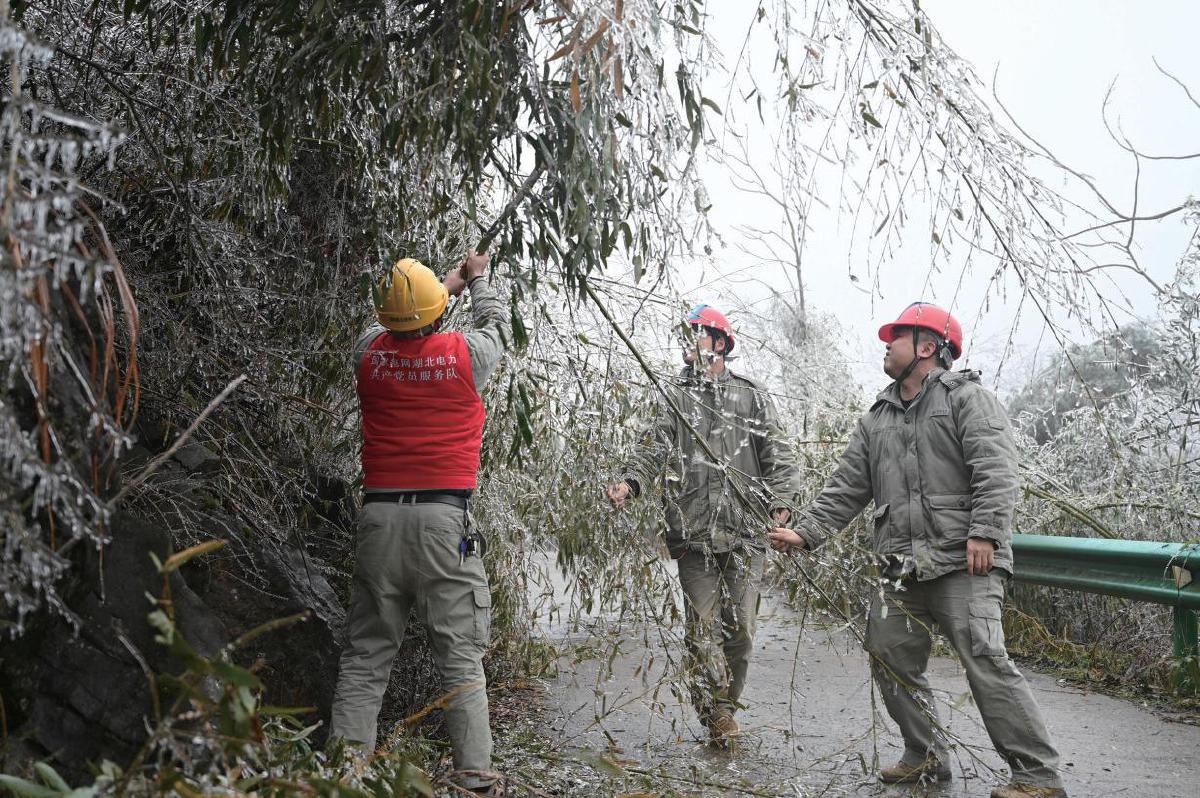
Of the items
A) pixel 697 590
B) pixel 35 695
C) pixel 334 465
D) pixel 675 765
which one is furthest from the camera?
pixel 697 590

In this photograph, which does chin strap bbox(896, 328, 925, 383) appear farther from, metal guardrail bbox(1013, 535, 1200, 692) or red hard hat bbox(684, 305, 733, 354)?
metal guardrail bbox(1013, 535, 1200, 692)

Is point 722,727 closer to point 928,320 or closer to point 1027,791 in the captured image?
point 1027,791

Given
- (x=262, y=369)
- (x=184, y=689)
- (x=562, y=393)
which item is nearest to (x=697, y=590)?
(x=562, y=393)

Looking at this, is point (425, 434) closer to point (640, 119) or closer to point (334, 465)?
point (334, 465)

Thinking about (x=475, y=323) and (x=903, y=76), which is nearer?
(x=903, y=76)

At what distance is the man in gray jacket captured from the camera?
15.5 feet

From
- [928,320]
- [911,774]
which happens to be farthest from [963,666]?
[928,320]

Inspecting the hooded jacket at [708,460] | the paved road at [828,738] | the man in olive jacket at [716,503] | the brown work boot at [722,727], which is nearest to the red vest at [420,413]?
the man in olive jacket at [716,503]

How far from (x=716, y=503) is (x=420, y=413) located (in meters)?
2.01

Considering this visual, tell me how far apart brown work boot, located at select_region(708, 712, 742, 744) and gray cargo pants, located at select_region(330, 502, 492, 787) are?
4.97ft

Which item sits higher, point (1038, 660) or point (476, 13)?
point (476, 13)

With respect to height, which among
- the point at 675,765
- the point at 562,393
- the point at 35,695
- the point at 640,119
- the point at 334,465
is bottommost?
the point at 675,765

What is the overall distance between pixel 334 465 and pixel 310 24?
2613mm

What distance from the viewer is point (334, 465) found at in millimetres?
5637
